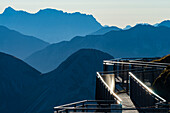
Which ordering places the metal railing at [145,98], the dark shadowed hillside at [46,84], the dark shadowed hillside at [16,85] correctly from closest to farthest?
the metal railing at [145,98] < the dark shadowed hillside at [46,84] < the dark shadowed hillside at [16,85]

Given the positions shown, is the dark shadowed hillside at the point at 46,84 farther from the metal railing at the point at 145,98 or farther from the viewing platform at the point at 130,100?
the metal railing at the point at 145,98

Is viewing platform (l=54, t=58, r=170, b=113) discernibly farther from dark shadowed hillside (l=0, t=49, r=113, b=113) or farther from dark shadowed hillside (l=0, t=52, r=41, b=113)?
dark shadowed hillside (l=0, t=52, r=41, b=113)

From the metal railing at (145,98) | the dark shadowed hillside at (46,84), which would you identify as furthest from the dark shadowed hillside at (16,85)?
the metal railing at (145,98)

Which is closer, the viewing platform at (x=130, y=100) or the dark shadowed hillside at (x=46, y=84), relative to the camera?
the viewing platform at (x=130, y=100)

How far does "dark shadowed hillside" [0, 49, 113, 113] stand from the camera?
146m

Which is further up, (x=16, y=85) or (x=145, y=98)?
(x=16, y=85)

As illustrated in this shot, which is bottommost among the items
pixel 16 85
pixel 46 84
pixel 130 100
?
pixel 130 100

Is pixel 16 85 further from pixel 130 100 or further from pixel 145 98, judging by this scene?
pixel 145 98

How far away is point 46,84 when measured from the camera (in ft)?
544

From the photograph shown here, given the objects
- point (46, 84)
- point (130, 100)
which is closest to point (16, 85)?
point (46, 84)

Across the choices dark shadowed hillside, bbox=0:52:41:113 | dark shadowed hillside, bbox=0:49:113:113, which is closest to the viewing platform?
dark shadowed hillside, bbox=0:49:113:113

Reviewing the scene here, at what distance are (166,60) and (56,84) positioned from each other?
144730 millimetres

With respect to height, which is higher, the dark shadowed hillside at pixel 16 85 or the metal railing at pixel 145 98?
the dark shadowed hillside at pixel 16 85

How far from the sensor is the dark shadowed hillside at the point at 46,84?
477 feet
